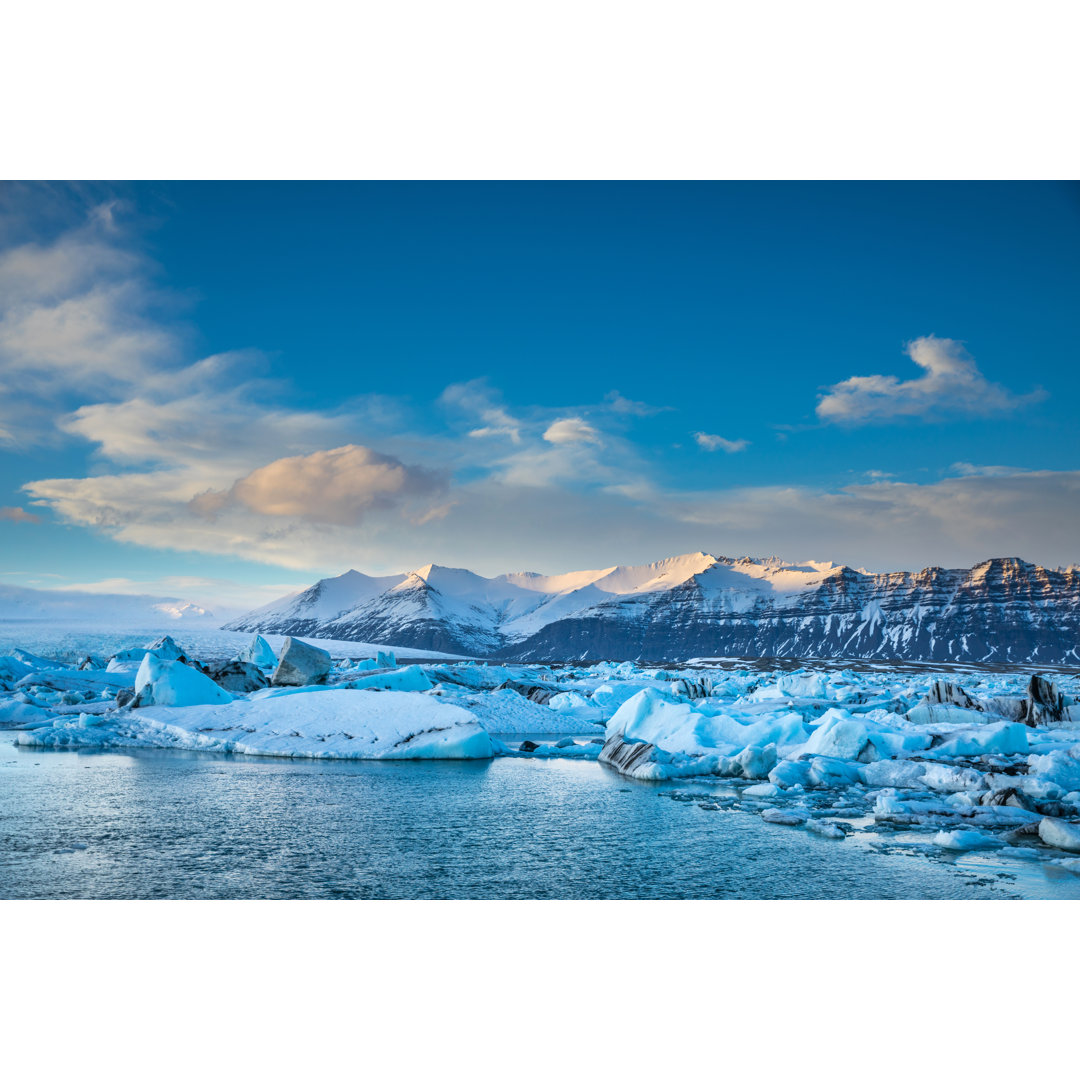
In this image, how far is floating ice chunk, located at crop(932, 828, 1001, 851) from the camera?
7.96 metres

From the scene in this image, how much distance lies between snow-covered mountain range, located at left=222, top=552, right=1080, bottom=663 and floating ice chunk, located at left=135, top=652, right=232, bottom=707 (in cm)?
14522

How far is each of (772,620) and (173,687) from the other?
182 m

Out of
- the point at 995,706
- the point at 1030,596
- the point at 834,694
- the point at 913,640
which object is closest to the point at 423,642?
the point at 913,640

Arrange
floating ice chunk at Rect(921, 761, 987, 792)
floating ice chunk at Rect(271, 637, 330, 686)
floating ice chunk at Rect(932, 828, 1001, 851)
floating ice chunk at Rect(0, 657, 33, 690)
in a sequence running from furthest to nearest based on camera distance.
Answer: floating ice chunk at Rect(0, 657, 33, 690)
floating ice chunk at Rect(271, 637, 330, 686)
floating ice chunk at Rect(921, 761, 987, 792)
floating ice chunk at Rect(932, 828, 1001, 851)

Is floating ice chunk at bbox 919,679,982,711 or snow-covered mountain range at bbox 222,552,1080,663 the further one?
snow-covered mountain range at bbox 222,552,1080,663

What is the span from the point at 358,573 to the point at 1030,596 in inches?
6219

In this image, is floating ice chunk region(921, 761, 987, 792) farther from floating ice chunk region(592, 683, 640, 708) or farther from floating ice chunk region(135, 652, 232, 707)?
floating ice chunk region(135, 652, 232, 707)

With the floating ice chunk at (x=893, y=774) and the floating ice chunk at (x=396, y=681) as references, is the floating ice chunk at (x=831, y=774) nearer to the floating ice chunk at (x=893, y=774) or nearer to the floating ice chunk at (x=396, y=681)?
the floating ice chunk at (x=893, y=774)

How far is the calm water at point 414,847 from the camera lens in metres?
6.30

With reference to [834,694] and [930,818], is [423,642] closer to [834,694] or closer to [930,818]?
[834,694]

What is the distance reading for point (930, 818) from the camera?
9398 millimetres

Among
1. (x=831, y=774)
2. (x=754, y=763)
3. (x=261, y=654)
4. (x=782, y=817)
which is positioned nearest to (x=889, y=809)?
(x=782, y=817)

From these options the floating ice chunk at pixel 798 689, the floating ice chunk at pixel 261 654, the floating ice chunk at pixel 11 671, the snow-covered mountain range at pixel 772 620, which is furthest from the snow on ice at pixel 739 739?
the snow-covered mountain range at pixel 772 620

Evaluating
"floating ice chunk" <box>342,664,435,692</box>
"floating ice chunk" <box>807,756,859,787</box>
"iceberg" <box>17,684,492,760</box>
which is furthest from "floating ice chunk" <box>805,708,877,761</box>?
"floating ice chunk" <box>342,664,435,692</box>
